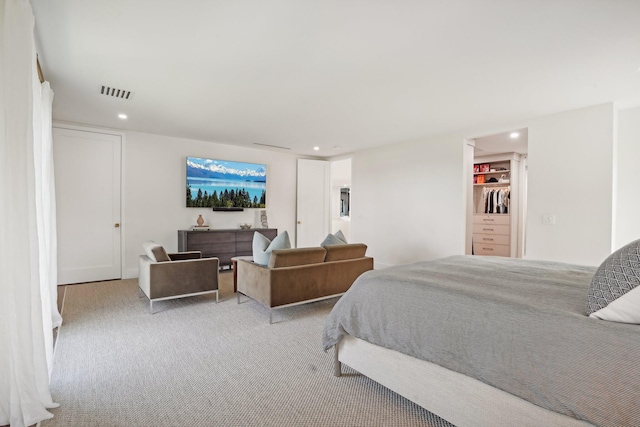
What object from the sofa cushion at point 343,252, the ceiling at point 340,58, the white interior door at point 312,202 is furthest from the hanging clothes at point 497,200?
the sofa cushion at point 343,252

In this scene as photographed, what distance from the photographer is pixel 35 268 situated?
178 cm

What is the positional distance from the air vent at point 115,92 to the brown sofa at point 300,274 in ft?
7.73

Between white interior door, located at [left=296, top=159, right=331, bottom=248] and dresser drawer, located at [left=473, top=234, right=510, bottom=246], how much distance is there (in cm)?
348

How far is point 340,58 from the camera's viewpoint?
2.70 m

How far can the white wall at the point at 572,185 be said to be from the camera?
12.3ft

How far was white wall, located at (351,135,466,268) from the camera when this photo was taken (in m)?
5.24

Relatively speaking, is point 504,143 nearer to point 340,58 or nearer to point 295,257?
point 340,58

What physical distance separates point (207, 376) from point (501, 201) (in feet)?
22.2

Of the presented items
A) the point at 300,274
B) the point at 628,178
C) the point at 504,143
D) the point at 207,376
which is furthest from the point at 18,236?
the point at 504,143

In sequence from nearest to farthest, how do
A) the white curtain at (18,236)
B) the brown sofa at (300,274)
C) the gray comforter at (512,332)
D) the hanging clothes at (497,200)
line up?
the gray comforter at (512,332)
the white curtain at (18,236)
the brown sofa at (300,274)
the hanging clothes at (497,200)

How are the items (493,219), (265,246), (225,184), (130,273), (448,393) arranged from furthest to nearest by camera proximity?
1. (493,219)
2. (225,184)
3. (130,273)
4. (265,246)
5. (448,393)

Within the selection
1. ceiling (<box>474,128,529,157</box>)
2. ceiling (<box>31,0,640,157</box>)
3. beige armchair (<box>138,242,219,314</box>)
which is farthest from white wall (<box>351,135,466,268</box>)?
beige armchair (<box>138,242,219,314</box>)

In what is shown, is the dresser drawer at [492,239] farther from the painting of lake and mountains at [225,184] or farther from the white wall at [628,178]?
the painting of lake and mountains at [225,184]

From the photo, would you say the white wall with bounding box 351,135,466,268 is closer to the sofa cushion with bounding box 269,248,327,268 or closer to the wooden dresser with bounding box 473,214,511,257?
the wooden dresser with bounding box 473,214,511,257
